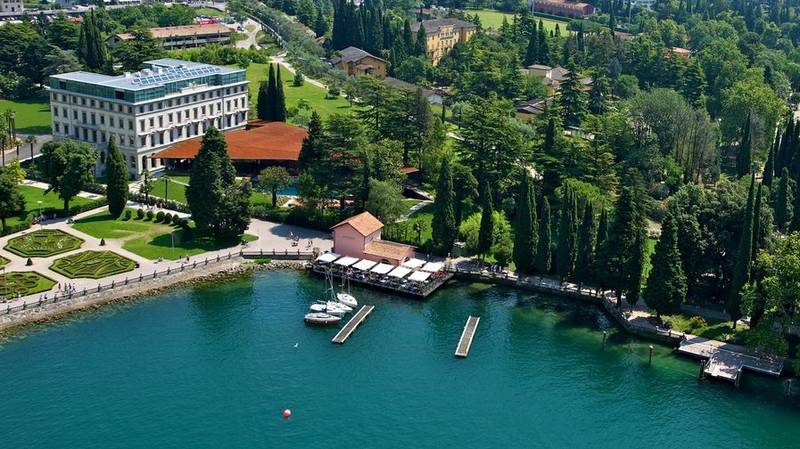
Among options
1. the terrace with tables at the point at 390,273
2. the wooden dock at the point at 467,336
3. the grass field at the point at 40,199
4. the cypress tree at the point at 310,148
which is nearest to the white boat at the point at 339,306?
the terrace with tables at the point at 390,273

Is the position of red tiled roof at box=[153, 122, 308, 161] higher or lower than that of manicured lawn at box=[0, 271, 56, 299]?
higher

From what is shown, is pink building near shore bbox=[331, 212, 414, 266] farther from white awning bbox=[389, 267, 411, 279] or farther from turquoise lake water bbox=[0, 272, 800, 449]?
turquoise lake water bbox=[0, 272, 800, 449]

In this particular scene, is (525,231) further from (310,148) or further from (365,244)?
(310,148)

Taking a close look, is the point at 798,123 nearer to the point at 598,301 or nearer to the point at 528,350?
the point at 598,301

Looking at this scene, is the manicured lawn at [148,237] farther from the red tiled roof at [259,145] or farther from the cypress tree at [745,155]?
the cypress tree at [745,155]

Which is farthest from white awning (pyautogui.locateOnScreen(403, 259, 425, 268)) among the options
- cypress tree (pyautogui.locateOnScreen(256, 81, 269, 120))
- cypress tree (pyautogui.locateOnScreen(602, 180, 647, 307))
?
cypress tree (pyautogui.locateOnScreen(256, 81, 269, 120))
